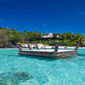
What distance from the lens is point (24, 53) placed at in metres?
14.6

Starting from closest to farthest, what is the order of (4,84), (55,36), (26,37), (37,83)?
(4,84)
(37,83)
(55,36)
(26,37)

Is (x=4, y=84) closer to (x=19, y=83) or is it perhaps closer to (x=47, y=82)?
(x=19, y=83)

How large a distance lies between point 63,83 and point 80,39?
46.9m

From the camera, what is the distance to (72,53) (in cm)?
1482

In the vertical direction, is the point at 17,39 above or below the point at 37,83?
above

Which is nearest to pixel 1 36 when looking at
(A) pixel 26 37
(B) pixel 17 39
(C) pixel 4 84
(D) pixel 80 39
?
(B) pixel 17 39

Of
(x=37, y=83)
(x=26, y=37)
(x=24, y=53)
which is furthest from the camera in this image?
(x=26, y=37)

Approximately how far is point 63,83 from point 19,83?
7.77ft

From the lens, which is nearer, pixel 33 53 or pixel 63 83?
pixel 63 83

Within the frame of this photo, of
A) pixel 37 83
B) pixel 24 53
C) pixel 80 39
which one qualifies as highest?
pixel 80 39

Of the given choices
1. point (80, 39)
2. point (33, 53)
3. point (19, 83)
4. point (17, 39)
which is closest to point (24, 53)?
point (33, 53)

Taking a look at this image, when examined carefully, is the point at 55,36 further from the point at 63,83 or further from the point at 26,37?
the point at 63,83

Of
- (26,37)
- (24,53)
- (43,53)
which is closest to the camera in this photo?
(43,53)

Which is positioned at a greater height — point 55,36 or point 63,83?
point 55,36
